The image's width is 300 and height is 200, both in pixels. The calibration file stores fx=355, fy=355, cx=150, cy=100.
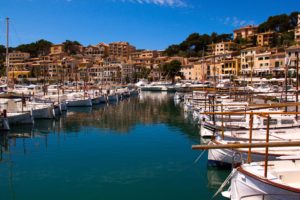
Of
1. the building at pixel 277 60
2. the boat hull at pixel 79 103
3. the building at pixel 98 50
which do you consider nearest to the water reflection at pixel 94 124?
the boat hull at pixel 79 103

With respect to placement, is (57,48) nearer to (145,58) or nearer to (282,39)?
(145,58)

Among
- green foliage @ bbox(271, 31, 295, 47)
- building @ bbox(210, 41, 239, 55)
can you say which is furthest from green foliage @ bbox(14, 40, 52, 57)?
green foliage @ bbox(271, 31, 295, 47)

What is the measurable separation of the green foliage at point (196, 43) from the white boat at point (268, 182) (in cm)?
14308

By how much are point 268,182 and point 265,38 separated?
13090cm

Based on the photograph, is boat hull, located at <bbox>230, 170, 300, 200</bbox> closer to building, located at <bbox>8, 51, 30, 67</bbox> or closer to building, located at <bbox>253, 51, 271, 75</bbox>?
building, located at <bbox>253, 51, 271, 75</bbox>

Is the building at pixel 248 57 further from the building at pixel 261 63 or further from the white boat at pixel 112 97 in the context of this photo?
the white boat at pixel 112 97

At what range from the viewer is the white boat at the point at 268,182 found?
11516 millimetres

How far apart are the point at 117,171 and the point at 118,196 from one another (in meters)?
4.05

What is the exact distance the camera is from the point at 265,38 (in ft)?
439

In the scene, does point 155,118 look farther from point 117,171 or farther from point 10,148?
point 117,171

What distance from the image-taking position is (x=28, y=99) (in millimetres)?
51812

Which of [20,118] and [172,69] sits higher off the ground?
[172,69]

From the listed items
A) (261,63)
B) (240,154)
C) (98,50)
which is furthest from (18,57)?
(240,154)

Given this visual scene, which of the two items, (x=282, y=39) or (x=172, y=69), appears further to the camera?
(x=172, y=69)
